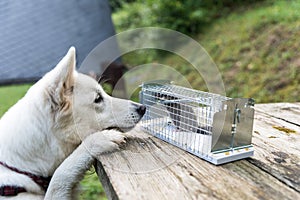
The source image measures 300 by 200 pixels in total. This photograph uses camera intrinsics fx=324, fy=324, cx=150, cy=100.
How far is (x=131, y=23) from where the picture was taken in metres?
10.1

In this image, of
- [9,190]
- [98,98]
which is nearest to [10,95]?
[98,98]

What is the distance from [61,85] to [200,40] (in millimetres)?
6383

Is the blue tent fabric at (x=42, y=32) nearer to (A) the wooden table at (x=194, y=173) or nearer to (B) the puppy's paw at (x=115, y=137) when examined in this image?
(B) the puppy's paw at (x=115, y=137)

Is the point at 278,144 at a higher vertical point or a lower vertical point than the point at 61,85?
lower

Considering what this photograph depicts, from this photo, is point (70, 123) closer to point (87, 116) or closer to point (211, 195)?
point (87, 116)

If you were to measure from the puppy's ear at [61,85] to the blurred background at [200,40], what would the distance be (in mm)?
1522

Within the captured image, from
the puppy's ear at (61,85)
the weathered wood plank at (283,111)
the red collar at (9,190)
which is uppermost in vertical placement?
the puppy's ear at (61,85)

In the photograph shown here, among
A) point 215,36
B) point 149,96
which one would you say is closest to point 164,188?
point 149,96

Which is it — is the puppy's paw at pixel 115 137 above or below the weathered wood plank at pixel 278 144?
above

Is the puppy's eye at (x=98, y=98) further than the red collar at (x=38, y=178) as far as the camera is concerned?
Yes

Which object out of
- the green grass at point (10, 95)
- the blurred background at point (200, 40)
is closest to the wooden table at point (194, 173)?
the blurred background at point (200, 40)

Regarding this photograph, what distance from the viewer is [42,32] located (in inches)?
181

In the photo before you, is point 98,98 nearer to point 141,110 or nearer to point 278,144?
point 141,110

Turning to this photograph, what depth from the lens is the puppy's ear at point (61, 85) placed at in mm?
1268
